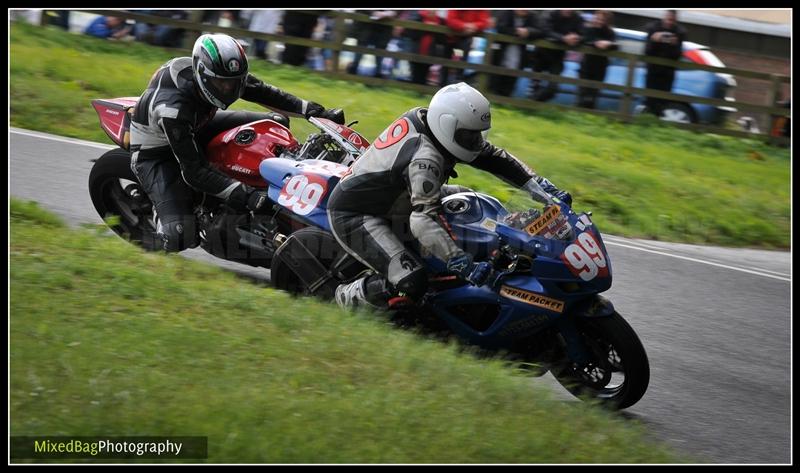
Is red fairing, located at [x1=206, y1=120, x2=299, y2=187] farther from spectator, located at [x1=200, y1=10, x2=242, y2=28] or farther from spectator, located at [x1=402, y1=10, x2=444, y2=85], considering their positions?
spectator, located at [x1=200, y1=10, x2=242, y2=28]

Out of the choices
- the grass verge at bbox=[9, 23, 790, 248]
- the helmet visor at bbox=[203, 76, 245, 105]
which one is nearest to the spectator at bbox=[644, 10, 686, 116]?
the grass verge at bbox=[9, 23, 790, 248]

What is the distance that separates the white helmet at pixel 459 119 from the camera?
5.77 meters

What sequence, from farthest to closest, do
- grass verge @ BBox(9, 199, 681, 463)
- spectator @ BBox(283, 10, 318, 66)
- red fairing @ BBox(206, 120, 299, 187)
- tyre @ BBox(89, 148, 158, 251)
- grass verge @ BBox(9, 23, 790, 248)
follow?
spectator @ BBox(283, 10, 318, 66) → grass verge @ BBox(9, 23, 790, 248) → tyre @ BBox(89, 148, 158, 251) → red fairing @ BBox(206, 120, 299, 187) → grass verge @ BBox(9, 199, 681, 463)

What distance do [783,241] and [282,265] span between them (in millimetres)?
6585

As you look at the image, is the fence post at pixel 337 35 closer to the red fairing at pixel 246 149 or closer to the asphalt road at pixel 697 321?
the asphalt road at pixel 697 321

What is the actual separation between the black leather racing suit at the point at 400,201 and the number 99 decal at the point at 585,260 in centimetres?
63

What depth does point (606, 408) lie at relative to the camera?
227 inches

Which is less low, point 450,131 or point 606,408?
point 450,131

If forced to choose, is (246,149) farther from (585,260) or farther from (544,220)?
(585,260)

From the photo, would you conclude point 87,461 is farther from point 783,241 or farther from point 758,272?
point 783,241

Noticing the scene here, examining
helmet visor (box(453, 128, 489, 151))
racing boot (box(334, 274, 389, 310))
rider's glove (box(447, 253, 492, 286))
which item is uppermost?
helmet visor (box(453, 128, 489, 151))

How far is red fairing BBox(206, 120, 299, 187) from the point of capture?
23.1 ft

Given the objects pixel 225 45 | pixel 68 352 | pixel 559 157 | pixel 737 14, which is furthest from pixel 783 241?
pixel 737 14

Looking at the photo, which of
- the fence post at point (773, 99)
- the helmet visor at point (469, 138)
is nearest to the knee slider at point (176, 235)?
the helmet visor at point (469, 138)
